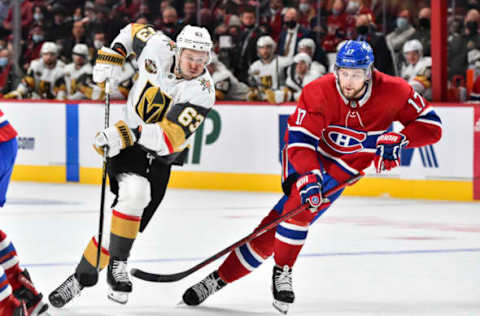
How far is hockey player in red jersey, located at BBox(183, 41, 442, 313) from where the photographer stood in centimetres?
437

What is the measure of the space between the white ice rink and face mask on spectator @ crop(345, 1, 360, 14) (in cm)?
220

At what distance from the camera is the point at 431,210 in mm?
8047

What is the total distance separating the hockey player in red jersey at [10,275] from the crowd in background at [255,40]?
5.56m

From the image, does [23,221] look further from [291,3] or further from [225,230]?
[291,3]

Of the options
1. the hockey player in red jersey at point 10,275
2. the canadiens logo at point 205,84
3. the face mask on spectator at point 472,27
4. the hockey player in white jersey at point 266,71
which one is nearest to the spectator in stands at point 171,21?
the hockey player in white jersey at point 266,71

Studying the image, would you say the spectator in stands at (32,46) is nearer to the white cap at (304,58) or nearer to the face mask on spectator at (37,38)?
the face mask on spectator at (37,38)

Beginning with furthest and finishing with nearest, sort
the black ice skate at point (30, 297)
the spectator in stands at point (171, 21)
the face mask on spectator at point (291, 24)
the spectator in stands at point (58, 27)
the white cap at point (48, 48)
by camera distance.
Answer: the spectator in stands at point (58, 27), the white cap at point (48, 48), the spectator in stands at point (171, 21), the face mask on spectator at point (291, 24), the black ice skate at point (30, 297)

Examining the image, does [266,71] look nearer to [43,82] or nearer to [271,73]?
[271,73]

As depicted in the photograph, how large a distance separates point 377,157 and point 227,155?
16.9 feet

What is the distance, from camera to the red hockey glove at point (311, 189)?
427 cm

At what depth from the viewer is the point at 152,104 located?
4.65 metres

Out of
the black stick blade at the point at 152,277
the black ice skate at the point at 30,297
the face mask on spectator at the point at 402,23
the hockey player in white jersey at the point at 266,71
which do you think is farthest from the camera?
the hockey player in white jersey at the point at 266,71

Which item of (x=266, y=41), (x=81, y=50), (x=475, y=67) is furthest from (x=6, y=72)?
(x=475, y=67)

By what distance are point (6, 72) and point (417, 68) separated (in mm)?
5215
